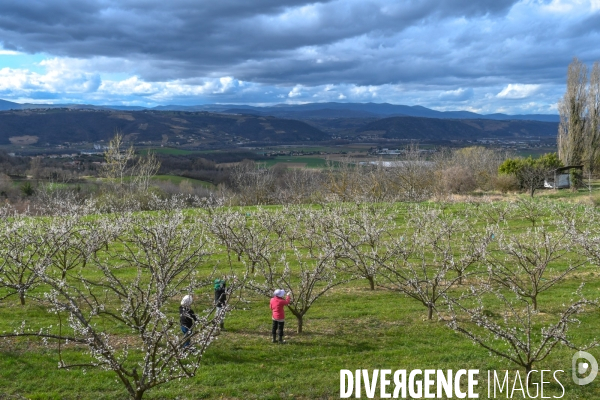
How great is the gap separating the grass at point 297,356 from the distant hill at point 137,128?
13472 cm

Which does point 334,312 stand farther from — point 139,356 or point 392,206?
point 392,206

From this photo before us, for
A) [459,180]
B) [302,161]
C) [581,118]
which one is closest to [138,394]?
[459,180]

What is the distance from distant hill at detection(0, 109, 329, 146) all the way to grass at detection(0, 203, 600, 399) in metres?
135

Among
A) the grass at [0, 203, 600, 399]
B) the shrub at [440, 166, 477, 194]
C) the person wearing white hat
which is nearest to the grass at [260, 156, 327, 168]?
the shrub at [440, 166, 477, 194]

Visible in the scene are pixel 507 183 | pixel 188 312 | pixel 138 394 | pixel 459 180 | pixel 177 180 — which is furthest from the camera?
pixel 177 180

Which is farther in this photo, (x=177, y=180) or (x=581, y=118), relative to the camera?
(x=177, y=180)

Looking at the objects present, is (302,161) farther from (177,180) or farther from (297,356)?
(297,356)

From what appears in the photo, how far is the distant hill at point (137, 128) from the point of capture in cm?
14285

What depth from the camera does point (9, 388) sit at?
379 inches

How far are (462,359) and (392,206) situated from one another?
23325mm

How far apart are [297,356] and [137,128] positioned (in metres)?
159

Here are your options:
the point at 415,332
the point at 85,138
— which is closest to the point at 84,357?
the point at 415,332

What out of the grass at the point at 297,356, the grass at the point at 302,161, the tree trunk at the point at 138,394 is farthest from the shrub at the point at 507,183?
the tree trunk at the point at 138,394

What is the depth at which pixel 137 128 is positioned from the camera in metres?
157
